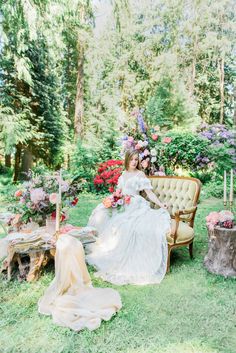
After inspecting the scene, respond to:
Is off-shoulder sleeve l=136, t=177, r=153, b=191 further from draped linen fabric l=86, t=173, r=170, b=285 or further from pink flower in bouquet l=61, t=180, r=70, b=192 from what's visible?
pink flower in bouquet l=61, t=180, r=70, b=192

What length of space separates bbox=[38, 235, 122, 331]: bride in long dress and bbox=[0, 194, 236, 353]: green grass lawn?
71 millimetres

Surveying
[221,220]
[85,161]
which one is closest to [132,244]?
[221,220]

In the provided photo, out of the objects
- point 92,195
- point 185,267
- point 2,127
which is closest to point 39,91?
Answer: point 2,127

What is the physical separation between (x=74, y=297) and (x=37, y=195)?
121cm

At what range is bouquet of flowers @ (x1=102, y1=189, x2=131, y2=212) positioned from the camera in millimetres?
4297

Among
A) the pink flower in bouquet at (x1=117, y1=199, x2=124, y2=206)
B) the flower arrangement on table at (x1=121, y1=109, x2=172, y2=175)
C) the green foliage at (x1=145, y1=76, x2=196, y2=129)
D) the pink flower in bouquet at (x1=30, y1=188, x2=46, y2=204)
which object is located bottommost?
the pink flower in bouquet at (x1=117, y1=199, x2=124, y2=206)

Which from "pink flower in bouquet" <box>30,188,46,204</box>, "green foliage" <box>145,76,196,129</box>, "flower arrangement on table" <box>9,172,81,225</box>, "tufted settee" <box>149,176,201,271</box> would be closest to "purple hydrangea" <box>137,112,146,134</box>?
"tufted settee" <box>149,176,201,271</box>

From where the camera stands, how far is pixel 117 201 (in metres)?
4.32

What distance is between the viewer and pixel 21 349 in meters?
2.39

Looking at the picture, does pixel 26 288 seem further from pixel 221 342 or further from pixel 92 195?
pixel 92 195

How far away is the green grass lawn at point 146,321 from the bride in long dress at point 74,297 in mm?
71

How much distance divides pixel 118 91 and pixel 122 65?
Result: 1465 millimetres

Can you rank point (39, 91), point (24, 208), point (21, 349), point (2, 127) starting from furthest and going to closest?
1. point (39, 91)
2. point (2, 127)
3. point (24, 208)
4. point (21, 349)

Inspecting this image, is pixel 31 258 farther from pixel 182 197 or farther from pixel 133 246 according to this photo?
pixel 182 197
